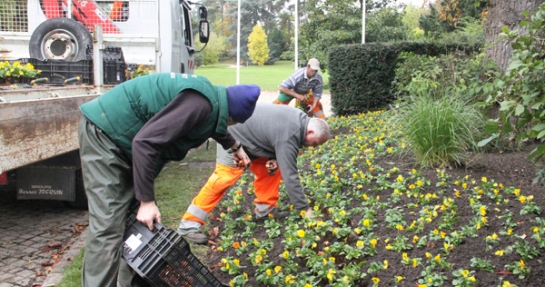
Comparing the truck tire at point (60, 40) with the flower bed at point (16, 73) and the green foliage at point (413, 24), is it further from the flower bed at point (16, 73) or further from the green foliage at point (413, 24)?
the green foliage at point (413, 24)

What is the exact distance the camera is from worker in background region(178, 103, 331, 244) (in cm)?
482

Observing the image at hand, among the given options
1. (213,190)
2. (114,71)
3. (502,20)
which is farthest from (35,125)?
(502,20)

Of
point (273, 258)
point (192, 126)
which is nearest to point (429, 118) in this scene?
point (273, 258)

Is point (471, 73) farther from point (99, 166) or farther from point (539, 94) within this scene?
point (99, 166)

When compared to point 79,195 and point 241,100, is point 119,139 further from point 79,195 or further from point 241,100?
point 79,195

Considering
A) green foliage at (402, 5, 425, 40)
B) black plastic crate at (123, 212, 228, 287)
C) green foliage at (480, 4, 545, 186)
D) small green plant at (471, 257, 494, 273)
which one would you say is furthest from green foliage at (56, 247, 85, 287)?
green foliage at (402, 5, 425, 40)

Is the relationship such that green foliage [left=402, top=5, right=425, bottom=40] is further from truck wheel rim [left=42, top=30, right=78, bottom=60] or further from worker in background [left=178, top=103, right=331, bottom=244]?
worker in background [left=178, top=103, right=331, bottom=244]

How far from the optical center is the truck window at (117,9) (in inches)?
356

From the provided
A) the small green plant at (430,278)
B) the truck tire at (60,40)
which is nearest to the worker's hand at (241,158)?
the small green plant at (430,278)

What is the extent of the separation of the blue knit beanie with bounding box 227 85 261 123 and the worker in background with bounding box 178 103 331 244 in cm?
139

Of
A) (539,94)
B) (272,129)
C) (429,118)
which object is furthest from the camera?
(429,118)

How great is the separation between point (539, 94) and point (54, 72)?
5708 mm

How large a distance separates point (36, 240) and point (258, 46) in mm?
49062

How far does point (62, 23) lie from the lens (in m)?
7.64
